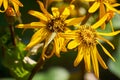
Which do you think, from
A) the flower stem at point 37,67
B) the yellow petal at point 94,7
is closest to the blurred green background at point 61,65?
the flower stem at point 37,67

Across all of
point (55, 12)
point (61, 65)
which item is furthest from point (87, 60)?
point (61, 65)

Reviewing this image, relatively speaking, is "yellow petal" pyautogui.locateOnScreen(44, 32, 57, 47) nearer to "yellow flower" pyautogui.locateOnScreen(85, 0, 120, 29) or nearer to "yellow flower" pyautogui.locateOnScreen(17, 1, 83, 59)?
"yellow flower" pyautogui.locateOnScreen(17, 1, 83, 59)

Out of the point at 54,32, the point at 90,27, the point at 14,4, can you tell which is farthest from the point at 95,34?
the point at 14,4

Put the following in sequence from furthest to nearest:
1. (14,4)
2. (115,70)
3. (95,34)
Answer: (115,70), (95,34), (14,4)

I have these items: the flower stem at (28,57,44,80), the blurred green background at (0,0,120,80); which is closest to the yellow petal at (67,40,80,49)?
the flower stem at (28,57,44,80)

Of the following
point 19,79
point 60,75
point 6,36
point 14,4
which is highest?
point 14,4

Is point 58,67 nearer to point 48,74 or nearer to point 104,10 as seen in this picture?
point 48,74

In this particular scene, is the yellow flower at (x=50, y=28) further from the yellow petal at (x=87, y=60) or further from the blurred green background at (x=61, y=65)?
the blurred green background at (x=61, y=65)
